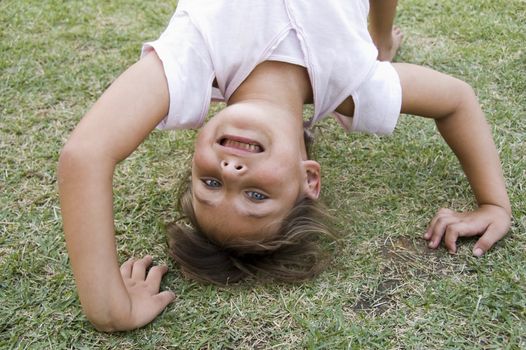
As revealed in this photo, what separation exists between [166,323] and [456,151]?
117cm

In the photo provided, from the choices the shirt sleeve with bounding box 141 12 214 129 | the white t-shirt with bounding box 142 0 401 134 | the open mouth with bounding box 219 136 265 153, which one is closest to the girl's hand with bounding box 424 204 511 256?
the white t-shirt with bounding box 142 0 401 134

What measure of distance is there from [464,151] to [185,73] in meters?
1.01

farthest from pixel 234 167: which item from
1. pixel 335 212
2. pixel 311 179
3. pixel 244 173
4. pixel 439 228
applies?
pixel 439 228

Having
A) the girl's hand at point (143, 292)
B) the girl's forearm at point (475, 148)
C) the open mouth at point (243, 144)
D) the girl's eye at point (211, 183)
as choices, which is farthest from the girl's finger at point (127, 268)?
the girl's forearm at point (475, 148)

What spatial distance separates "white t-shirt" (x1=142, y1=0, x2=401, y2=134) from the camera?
1966 millimetres

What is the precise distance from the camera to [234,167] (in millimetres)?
1709

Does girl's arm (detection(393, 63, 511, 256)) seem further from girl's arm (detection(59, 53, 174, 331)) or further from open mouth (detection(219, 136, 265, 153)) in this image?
girl's arm (detection(59, 53, 174, 331))

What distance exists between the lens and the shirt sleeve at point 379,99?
6.61 feet

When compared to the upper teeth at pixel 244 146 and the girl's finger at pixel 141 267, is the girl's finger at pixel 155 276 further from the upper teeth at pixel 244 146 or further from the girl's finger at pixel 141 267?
the upper teeth at pixel 244 146

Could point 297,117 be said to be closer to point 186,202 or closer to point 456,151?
point 186,202

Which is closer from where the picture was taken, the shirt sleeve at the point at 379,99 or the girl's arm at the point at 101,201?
the girl's arm at the point at 101,201

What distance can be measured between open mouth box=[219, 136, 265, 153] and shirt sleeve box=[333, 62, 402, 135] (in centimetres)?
45

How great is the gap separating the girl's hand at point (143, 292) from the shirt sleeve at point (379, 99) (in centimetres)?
83

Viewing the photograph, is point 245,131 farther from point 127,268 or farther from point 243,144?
point 127,268
